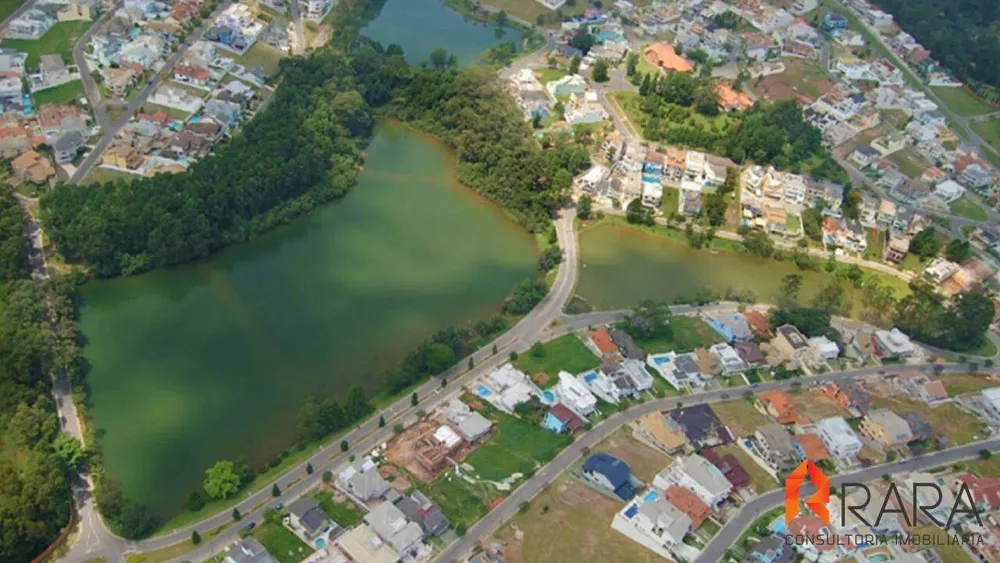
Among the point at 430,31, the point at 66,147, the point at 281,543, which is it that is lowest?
the point at 66,147

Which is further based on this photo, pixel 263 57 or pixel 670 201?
pixel 263 57

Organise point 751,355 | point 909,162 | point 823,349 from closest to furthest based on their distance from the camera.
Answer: point 751,355 < point 823,349 < point 909,162

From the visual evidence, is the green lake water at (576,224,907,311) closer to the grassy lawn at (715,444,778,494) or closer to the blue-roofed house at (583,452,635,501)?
the grassy lawn at (715,444,778,494)

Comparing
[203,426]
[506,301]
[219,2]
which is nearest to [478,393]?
[506,301]

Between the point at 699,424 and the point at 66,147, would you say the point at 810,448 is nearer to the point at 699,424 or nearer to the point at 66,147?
the point at 699,424

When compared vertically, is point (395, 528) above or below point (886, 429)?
below

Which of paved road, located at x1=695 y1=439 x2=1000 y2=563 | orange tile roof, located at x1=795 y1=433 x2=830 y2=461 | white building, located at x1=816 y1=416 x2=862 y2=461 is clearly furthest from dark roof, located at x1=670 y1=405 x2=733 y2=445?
white building, located at x1=816 y1=416 x2=862 y2=461

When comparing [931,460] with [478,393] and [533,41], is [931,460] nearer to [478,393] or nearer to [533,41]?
[478,393]

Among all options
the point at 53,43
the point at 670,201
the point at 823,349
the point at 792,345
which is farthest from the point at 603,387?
the point at 53,43
